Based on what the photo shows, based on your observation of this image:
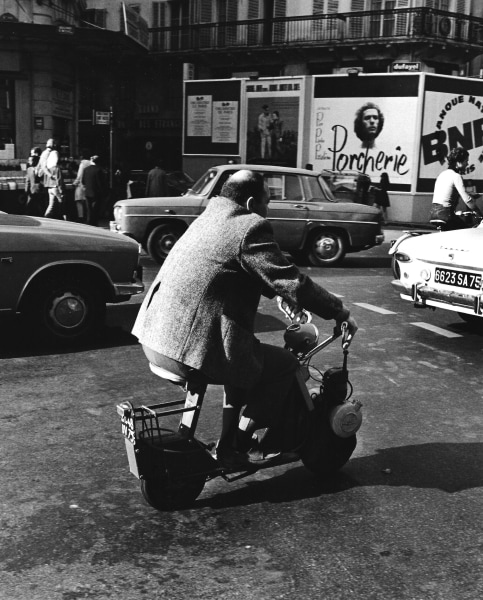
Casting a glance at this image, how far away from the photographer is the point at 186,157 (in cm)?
2892

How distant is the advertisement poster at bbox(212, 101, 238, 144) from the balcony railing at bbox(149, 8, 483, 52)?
37.6ft

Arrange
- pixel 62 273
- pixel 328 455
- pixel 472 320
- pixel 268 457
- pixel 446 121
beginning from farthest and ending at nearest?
pixel 446 121 → pixel 472 320 → pixel 62 273 → pixel 328 455 → pixel 268 457

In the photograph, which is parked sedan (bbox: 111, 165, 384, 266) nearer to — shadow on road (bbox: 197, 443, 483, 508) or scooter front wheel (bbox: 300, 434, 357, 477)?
shadow on road (bbox: 197, 443, 483, 508)

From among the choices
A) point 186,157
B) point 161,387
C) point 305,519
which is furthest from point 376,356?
point 186,157

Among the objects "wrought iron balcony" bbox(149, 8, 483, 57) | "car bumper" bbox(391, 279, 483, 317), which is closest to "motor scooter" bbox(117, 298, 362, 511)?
"car bumper" bbox(391, 279, 483, 317)

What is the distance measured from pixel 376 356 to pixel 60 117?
29762mm

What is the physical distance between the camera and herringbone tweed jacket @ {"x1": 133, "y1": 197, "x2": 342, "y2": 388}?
367 centimetres

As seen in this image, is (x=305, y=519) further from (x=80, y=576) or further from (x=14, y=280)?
(x=14, y=280)

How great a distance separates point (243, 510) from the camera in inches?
160

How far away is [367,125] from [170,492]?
22401 millimetres

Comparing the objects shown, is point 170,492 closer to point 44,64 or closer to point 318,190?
point 318,190

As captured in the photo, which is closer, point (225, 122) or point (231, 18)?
point (225, 122)

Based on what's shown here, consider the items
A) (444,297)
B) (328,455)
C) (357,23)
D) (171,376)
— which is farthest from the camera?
(357,23)

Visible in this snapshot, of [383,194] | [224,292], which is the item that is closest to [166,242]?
[224,292]
